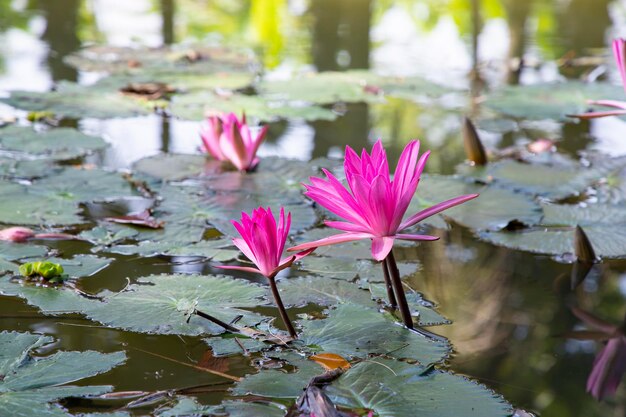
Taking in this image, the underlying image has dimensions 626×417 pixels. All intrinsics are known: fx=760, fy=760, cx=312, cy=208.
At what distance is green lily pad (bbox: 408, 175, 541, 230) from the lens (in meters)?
1.90

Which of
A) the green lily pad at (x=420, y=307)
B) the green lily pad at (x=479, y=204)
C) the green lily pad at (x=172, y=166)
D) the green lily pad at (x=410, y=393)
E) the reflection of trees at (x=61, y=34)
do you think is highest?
the reflection of trees at (x=61, y=34)

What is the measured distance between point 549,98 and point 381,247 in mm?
2241

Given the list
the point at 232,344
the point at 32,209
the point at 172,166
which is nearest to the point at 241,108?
the point at 172,166

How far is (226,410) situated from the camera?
3.41 ft

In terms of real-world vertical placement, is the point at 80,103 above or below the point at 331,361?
above

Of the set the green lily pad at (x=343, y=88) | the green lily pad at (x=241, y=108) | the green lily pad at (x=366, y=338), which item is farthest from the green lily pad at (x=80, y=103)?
the green lily pad at (x=366, y=338)

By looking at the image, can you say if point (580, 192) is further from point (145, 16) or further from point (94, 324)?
point (145, 16)

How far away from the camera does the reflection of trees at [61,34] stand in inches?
137

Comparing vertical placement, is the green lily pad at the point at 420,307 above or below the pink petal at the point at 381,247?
below

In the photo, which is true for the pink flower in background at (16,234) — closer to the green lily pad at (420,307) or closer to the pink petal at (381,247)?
the green lily pad at (420,307)

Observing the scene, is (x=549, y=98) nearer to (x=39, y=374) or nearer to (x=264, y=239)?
(x=264, y=239)

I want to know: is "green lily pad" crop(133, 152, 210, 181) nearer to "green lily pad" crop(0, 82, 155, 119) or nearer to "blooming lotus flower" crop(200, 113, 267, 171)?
"blooming lotus flower" crop(200, 113, 267, 171)

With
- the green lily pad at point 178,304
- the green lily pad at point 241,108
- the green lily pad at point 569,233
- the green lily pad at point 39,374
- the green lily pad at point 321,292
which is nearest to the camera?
the green lily pad at point 39,374

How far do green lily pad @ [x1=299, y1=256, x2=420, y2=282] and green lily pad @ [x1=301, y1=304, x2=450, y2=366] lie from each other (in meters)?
0.26
